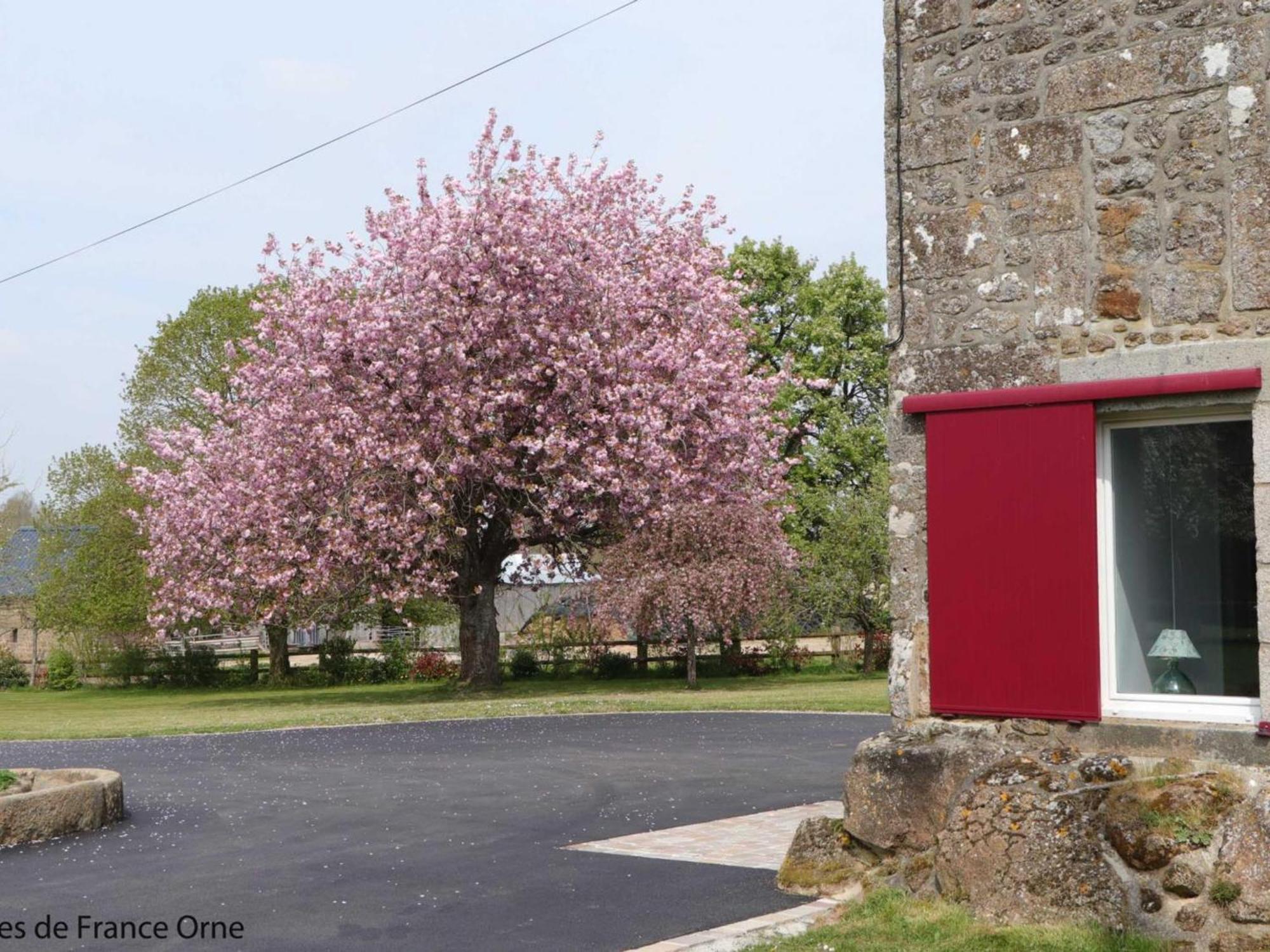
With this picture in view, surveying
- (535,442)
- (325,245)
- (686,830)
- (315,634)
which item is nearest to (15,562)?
(315,634)

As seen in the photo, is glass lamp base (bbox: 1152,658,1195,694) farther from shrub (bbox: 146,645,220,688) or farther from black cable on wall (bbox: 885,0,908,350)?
shrub (bbox: 146,645,220,688)

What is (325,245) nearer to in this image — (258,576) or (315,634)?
(258,576)

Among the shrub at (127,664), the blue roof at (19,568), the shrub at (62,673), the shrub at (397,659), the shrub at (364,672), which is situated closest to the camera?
the shrub at (364,672)

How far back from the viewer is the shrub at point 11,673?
4862cm

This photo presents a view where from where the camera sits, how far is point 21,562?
201 ft

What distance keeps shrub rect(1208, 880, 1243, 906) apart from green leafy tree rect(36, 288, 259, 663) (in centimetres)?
3808

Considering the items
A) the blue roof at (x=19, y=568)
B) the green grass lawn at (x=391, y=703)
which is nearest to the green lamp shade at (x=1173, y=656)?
the green grass lawn at (x=391, y=703)

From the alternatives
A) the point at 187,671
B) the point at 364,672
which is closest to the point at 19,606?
the point at 187,671

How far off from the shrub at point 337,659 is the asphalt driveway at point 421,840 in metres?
23.0

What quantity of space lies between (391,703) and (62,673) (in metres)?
21.8

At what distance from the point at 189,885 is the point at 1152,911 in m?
5.58

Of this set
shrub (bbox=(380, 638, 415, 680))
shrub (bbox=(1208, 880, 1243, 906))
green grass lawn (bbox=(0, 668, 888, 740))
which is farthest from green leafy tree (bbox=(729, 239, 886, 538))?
shrub (bbox=(1208, 880, 1243, 906))

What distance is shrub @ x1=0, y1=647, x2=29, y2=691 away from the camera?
48.6m

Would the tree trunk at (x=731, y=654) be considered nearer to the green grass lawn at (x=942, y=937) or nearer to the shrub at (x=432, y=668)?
the shrub at (x=432, y=668)
